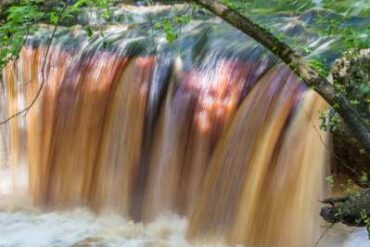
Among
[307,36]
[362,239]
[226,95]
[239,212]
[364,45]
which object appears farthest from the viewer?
[307,36]

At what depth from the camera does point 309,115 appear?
4547 mm

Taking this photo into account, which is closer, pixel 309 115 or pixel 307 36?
pixel 309 115

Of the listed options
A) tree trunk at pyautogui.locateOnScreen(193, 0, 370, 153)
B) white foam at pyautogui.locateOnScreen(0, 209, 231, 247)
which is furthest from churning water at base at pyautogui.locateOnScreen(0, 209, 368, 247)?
tree trunk at pyautogui.locateOnScreen(193, 0, 370, 153)

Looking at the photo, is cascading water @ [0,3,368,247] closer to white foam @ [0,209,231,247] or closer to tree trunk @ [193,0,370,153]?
white foam @ [0,209,231,247]

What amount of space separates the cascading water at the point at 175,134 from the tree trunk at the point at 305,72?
1.66 metres

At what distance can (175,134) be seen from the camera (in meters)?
5.70

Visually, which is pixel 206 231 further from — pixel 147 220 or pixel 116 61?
pixel 116 61

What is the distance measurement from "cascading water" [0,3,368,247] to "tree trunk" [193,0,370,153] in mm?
1663

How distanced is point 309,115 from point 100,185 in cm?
242

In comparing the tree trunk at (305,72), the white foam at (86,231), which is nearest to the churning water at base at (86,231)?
the white foam at (86,231)

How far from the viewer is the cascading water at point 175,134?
4.62 meters

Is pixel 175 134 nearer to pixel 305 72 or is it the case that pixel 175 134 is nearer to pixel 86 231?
pixel 86 231

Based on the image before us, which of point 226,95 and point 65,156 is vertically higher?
point 226,95

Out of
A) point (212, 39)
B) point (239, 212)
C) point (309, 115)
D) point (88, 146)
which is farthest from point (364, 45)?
point (88, 146)
